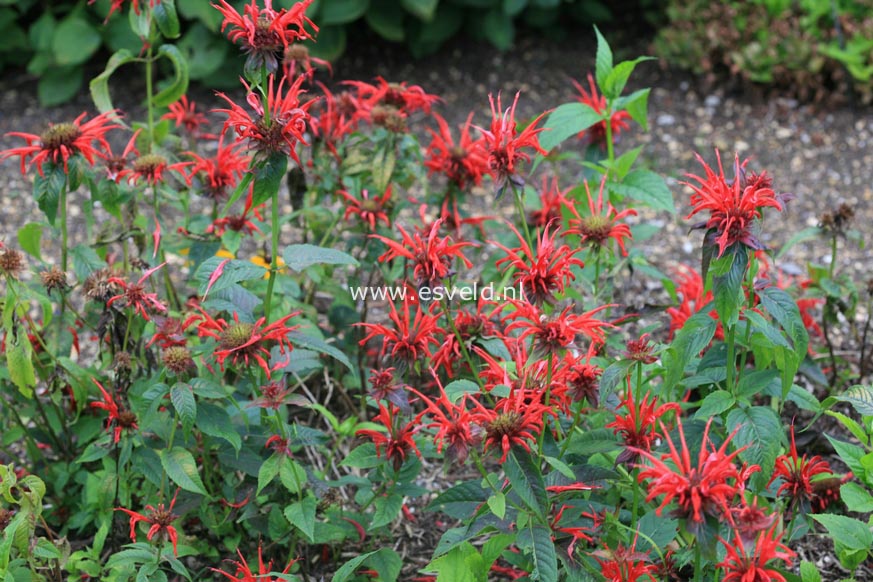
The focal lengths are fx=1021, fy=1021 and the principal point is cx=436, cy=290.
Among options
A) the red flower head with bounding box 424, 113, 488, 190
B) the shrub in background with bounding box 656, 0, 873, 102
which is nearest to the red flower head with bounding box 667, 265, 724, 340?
the red flower head with bounding box 424, 113, 488, 190

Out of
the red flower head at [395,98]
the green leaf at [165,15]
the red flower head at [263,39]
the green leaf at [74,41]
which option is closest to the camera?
the red flower head at [263,39]

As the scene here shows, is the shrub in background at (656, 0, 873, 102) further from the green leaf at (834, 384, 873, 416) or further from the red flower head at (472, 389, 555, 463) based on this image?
the red flower head at (472, 389, 555, 463)

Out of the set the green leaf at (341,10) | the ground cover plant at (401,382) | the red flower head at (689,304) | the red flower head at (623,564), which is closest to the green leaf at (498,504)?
the ground cover plant at (401,382)

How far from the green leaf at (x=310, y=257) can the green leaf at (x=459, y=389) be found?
284mm

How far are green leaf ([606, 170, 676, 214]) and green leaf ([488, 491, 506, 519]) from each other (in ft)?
2.79

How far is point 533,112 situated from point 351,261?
8.75 ft

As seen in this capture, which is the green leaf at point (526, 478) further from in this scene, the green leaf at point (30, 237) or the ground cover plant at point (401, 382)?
the green leaf at point (30, 237)

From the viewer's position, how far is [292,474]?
6.36ft

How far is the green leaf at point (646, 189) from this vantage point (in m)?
2.29

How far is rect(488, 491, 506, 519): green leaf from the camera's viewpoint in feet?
5.45

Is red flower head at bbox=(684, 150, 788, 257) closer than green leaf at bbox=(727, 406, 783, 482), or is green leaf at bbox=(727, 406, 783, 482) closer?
red flower head at bbox=(684, 150, 788, 257)

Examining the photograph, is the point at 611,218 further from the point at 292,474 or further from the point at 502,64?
the point at 502,64

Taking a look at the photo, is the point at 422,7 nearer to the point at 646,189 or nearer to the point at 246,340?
the point at 646,189

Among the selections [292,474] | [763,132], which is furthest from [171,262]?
[763,132]
